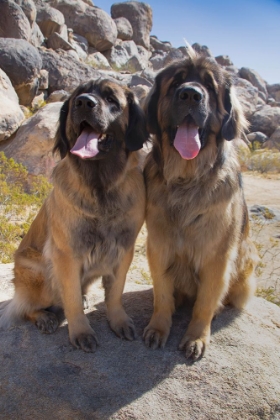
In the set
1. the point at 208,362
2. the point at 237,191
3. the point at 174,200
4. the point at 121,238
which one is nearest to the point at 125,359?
the point at 208,362

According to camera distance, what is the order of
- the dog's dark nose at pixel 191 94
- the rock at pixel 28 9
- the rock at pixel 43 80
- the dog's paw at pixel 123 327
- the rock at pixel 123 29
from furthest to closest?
the rock at pixel 123 29 < the rock at pixel 28 9 < the rock at pixel 43 80 < the dog's paw at pixel 123 327 < the dog's dark nose at pixel 191 94

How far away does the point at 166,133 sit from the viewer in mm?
3139

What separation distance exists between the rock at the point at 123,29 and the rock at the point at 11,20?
59.6 feet

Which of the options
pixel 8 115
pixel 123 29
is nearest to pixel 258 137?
pixel 8 115

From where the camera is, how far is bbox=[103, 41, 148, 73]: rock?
89.9ft

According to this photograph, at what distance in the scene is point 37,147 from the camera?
28.3 feet

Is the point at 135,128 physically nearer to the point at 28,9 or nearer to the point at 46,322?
the point at 46,322

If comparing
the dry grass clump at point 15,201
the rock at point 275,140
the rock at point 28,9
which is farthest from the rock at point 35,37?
the rock at point 275,140

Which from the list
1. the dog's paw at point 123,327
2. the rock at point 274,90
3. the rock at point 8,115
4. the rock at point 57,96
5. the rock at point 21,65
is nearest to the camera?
the dog's paw at point 123,327

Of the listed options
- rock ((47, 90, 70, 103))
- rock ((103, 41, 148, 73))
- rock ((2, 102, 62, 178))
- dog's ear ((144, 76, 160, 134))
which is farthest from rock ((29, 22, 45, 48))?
dog's ear ((144, 76, 160, 134))

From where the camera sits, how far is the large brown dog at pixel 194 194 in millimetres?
3002

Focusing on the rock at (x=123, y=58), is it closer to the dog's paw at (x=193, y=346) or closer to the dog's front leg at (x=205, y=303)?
the dog's front leg at (x=205, y=303)

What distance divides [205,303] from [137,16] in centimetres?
3683

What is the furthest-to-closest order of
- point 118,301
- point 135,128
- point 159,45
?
point 159,45 < point 118,301 < point 135,128
